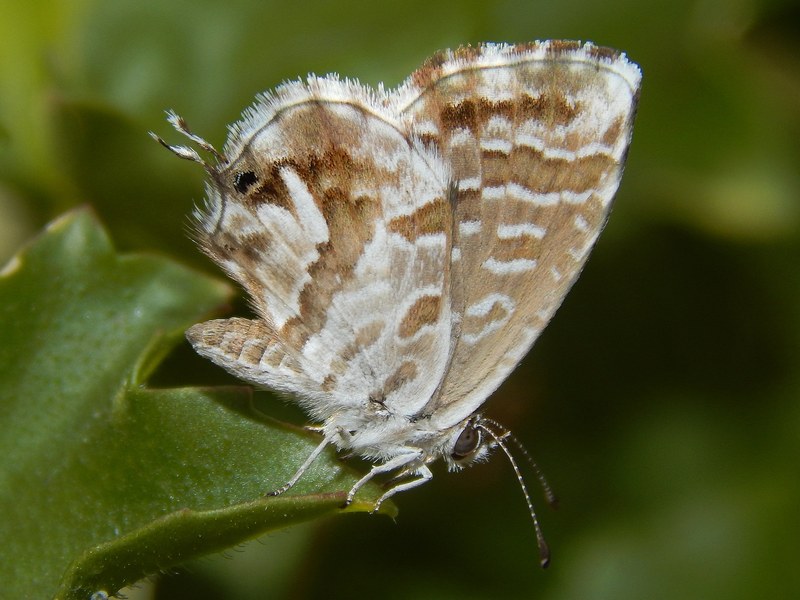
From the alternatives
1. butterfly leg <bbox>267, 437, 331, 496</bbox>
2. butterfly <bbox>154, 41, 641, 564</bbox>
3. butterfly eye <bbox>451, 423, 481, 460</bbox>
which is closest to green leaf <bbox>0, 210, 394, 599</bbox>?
butterfly leg <bbox>267, 437, 331, 496</bbox>

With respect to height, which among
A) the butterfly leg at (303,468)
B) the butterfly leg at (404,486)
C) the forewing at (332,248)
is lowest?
the butterfly leg at (404,486)

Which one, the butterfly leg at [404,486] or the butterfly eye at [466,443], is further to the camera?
the butterfly eye at [466,443]

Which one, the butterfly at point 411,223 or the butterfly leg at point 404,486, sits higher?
the butterfly at point 411,223

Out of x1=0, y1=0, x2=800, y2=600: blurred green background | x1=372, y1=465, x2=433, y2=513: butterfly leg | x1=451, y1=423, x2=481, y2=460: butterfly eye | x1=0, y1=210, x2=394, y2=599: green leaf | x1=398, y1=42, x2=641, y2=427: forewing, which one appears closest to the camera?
x1=0, y1=210, x2=394, y2=599: green leaf

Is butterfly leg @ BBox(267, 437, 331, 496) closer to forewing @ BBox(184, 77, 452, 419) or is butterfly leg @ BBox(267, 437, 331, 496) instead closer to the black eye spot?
forewing @ BBox(184, 77, 452, 419)

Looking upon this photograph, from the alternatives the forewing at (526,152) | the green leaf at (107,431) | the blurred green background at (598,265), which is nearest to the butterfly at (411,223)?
the forewing at (526,152)

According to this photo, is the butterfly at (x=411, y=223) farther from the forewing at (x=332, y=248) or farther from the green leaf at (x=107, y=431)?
the green leaf at (x=107, y=431)

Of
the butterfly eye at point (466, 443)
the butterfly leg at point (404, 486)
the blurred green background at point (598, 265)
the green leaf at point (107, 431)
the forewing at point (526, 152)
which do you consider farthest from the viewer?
the blurred green background at point (598, 265)

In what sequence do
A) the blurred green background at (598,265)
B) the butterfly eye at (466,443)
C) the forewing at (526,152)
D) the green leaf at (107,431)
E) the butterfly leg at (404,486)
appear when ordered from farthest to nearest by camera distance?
the blurred green background at (598,265) → the butterfly eye at (466,443) → the forewing at (526,152) → the butterfly leg at (404,486) → the green leaf at (107,431)

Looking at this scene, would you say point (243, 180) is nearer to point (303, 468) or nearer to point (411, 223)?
point (411, 223)
